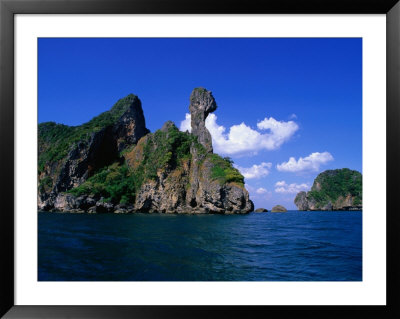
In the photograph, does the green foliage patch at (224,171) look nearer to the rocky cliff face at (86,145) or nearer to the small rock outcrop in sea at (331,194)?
the rocky cliff face at (86,145)

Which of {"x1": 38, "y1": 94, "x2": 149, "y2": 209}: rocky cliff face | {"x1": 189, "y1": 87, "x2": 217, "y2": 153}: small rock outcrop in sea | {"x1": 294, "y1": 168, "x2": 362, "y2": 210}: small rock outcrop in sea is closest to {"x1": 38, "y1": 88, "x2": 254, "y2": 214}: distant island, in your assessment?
{"x1": 189, "y1": 87, "x2": 217, "y2": 153}: small rock outcrop in sea

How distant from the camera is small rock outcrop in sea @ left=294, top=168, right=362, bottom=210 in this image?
47.7 m

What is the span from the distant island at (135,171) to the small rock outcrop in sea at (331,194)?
2599 cm

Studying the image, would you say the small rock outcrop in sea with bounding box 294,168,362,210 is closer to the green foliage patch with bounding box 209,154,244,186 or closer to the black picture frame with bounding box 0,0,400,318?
the green foliage patch with bounding box 209,154,244,186

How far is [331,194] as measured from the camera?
180 feet

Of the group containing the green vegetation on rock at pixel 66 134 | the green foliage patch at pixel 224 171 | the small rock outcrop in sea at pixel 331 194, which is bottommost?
the small rock outcrop in sea at pixel 331 194

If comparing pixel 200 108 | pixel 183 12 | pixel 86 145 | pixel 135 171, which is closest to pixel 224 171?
pixel 135 171

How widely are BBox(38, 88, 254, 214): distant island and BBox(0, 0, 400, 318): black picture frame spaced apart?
31.6 metres

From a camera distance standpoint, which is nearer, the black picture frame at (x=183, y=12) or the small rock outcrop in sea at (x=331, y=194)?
the black picture frame at (x=183, y=12)

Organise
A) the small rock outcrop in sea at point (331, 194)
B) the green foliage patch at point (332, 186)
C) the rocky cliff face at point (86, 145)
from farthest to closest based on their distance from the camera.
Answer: the green foliage patch at point (332, 186) → the small rock outcrop in sea at point (331, 194) → the rocky cliff face at point (86, 145)

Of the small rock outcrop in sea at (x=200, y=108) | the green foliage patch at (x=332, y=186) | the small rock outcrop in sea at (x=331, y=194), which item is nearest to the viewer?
the small rock outcrop in sea at (x=331, y=194)

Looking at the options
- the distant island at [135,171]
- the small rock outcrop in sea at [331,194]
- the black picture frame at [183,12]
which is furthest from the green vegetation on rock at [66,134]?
the small rock outcrop in sea at [331,194]

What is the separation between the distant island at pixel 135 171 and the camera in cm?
3612

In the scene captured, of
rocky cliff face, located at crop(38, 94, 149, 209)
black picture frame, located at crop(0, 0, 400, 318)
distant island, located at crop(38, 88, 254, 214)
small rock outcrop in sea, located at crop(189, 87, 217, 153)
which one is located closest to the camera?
black picture frame, located at crop(0, 0, 400, 318)
